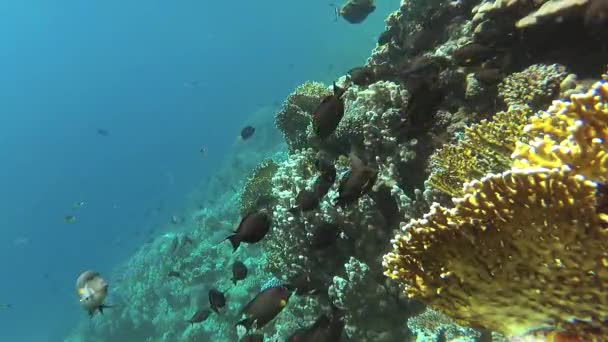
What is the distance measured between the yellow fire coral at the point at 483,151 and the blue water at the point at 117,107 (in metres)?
26.8

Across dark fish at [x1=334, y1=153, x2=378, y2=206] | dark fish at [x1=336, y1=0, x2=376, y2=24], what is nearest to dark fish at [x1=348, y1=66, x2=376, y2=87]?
dark fish at [x1=334, y1=153, x2=378, y2=206]

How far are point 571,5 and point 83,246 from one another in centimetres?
6933

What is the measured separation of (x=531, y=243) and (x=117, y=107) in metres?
140

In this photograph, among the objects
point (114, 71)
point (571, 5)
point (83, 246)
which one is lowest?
point (571, 5)

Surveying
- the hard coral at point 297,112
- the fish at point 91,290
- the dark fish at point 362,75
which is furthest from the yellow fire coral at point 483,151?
the hard coral at point 297,112

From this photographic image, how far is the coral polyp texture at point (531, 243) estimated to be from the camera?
69.1 inches

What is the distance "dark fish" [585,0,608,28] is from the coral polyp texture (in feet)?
7.31

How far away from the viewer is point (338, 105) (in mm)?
3951

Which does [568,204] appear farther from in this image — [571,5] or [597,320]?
[571,5]

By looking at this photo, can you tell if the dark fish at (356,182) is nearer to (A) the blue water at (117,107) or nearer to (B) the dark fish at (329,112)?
(B) the dark fish at (329,112)

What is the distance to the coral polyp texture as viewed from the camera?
1754mm

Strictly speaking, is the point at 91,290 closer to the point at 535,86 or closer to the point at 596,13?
the point at 535,86

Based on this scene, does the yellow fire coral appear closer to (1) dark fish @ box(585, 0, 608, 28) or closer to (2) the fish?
(1) dark fish @ box(585, 0, 608, 28)

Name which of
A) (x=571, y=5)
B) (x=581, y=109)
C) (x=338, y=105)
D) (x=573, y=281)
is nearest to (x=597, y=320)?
(x=573, y=281)
